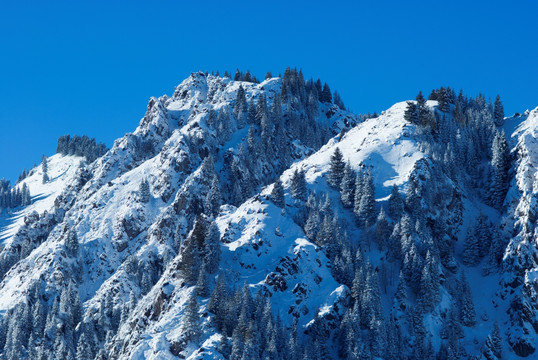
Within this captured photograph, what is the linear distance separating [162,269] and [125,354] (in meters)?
36.1

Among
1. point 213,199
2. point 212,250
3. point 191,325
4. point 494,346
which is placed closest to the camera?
point 191,325

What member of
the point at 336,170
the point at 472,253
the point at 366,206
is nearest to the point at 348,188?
the point at 336,170

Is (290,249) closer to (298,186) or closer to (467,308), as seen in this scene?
(298,186)

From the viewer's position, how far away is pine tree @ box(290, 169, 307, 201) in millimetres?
132750

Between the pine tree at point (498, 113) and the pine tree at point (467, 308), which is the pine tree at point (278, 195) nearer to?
the pine tree at point (467, 308)

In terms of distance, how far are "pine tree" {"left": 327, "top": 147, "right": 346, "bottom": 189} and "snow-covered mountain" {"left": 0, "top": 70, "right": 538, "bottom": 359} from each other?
42cm

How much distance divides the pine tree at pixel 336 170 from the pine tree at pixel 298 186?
8556 millimetres

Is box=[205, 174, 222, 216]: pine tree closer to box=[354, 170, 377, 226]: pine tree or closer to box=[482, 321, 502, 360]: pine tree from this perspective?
box=[354, 170, 377, 226]: pine tree

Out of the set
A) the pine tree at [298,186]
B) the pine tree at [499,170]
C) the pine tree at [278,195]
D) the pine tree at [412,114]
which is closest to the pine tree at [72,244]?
the pine tree at [278,195]

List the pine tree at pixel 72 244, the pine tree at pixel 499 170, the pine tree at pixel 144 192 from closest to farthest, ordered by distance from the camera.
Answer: the pine tree at pixel 499 170, the pine tree at pixel 72 244, the pine tree at pixel 144 192

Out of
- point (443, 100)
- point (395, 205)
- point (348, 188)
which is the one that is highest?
point (443, 100)

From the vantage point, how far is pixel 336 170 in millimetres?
142125

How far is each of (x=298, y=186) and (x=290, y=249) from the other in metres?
24.7

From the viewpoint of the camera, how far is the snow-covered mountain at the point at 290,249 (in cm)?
→ 10006
